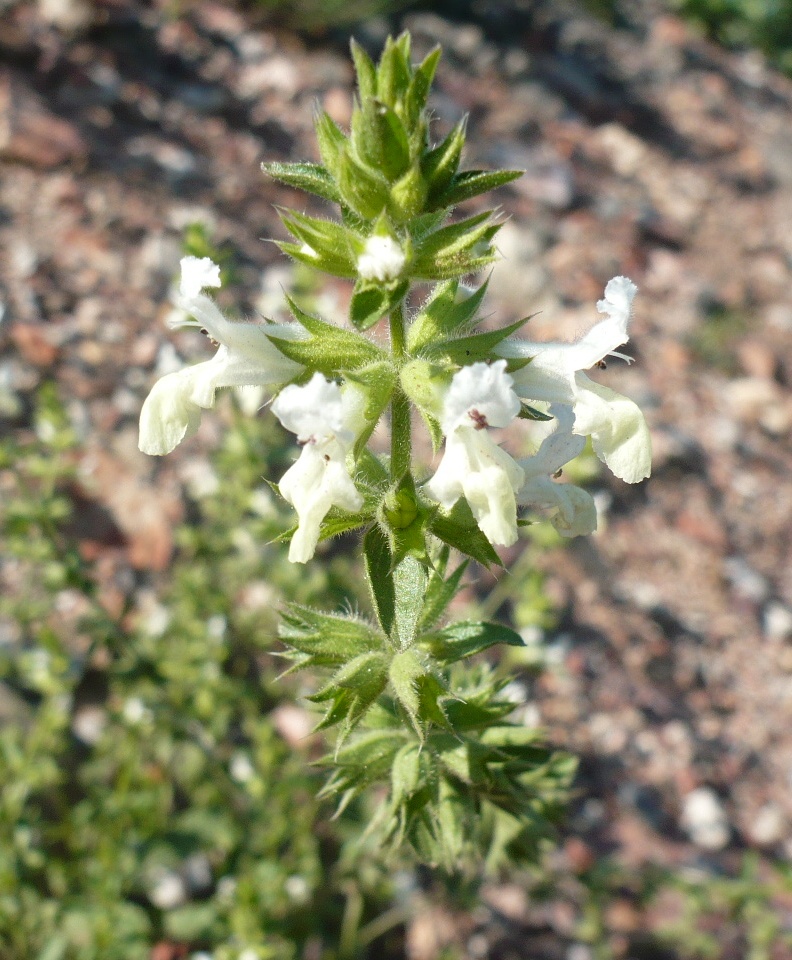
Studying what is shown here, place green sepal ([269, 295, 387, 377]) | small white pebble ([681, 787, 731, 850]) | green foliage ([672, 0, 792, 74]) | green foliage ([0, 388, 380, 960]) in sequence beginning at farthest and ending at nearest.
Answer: green foliage ([672, 0, 792, 74]) → small white pebble ([681, 787, 731, 850]) → green foliage ([0, 388, 380, 960]) → green sepal ([269, 295, 387, 377])

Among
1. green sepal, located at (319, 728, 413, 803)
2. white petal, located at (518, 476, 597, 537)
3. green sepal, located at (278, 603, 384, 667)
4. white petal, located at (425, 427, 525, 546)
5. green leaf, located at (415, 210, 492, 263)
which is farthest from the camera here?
green sepal, located at (319, 728, 413, 803)

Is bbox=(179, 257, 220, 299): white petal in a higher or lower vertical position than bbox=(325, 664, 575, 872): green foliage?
higher

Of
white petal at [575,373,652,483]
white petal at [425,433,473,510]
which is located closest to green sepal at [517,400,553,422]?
white petal at [575,373,652,483]

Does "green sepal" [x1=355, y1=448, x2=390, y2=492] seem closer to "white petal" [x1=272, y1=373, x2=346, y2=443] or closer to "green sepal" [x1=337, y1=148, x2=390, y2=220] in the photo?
"white petal" [x1=272, y1=373, x2=346, y2=443]

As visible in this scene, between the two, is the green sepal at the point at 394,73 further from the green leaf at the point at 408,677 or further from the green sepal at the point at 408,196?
the green leaf at the point at 408,677

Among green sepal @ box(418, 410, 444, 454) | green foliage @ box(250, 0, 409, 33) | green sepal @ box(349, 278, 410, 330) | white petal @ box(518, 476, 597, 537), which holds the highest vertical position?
green sepal @ box(349, 278, 410, 330)

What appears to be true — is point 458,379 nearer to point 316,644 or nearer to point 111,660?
point 316,644

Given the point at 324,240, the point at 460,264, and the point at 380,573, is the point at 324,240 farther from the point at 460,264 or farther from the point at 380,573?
the point at 380,573

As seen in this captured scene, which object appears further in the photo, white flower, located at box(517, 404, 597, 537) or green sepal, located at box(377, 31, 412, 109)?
white flower, located at box(517, 404, 597, 537)

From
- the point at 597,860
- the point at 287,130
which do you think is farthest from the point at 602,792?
the point at 287,130
